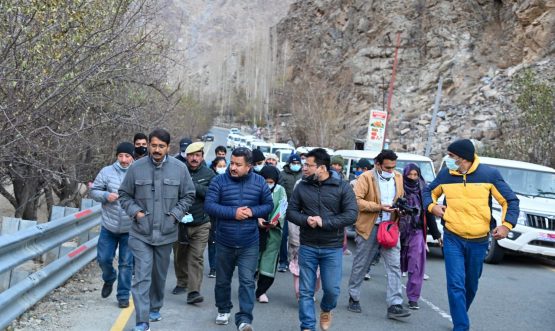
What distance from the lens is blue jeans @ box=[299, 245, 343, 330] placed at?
6.02 metres

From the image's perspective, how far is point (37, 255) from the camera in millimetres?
A: 5973

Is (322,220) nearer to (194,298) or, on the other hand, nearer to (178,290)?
(194,298)

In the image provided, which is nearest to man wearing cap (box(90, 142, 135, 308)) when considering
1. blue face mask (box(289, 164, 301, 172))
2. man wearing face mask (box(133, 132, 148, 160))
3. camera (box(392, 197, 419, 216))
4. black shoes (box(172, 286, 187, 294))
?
man wearing face mask (box(133, 132, 148, 160))

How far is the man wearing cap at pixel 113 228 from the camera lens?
6.92m

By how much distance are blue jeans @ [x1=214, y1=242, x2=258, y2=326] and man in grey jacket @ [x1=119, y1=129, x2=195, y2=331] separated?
0.61 m

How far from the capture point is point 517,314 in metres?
7.73

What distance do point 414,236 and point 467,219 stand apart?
1.69m

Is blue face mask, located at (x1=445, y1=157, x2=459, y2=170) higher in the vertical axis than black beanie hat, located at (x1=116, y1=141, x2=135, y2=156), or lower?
lower

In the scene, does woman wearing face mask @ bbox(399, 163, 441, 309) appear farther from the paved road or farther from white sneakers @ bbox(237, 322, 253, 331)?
white sneakers @ bbox(237, 322, 253, 331)

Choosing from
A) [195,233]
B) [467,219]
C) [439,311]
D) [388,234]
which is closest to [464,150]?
[467,219]

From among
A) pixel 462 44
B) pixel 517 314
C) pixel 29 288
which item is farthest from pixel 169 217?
pixel 462 44

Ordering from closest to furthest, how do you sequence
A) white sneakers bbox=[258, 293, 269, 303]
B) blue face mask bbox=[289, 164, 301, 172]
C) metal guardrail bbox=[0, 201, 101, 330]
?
metal guardrail bbox=[0, 201, 101, 330] < white sneakers bbox=[258, 293, 269, 303] < blue face mask bbox=[289, 164, 301, 172]

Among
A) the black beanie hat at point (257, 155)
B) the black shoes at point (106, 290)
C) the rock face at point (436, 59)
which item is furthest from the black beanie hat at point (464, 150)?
the rock face at point (436, 59)

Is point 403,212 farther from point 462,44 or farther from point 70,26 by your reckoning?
point 462,44
